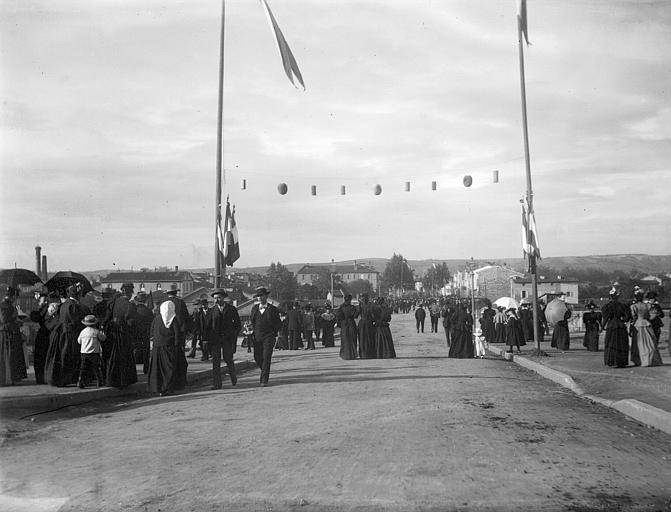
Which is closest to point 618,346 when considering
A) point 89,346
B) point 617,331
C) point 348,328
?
point 617,331

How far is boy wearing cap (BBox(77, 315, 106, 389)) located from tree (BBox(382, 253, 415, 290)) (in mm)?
175798

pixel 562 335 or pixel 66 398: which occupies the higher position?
pixel 66 398

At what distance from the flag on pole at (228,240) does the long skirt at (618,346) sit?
998 centimetres

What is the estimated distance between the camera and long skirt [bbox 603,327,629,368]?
16.2m

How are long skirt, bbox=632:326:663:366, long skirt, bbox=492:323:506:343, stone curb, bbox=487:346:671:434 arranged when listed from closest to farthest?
stone curb, bbox=487:346:671:434
long skirt, bbox=632:326:663:366
long skirt, bbox=492:323:506:343

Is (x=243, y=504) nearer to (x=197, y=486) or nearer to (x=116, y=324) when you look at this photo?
(x=197, y=486)

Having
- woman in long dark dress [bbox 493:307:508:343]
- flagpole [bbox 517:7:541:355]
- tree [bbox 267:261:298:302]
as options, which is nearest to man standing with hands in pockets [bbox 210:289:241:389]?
flagpole [bbox 517:7:541:355]

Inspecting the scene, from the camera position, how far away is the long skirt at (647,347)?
16.2 meters

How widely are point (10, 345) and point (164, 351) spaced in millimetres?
2942

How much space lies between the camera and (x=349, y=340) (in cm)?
2053

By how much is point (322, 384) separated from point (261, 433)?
5228 mm

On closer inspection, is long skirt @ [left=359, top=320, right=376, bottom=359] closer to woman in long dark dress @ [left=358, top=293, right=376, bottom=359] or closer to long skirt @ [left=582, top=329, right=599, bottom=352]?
woman in long dark dress @ [left=358, top=293, right=376, bottom=359]

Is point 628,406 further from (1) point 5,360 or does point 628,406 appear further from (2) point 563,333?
(2) point 563,333

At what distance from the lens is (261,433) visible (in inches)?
326
